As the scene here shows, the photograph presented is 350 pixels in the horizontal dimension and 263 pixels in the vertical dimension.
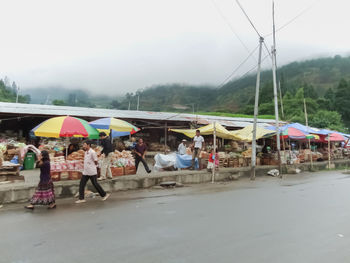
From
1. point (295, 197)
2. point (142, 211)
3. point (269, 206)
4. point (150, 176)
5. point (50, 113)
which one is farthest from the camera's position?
point (50, 113)

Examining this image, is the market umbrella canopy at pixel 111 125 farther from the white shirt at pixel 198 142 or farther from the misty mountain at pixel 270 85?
the misty mountain at pixel 270 85

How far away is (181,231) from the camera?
15.5ft

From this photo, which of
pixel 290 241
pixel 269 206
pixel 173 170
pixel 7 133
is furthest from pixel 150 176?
pixel 7 133

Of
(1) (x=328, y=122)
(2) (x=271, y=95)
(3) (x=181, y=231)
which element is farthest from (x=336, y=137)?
(2) (x=271, y=95)

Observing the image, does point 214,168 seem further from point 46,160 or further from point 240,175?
point 46,160

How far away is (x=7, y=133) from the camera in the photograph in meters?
15.4

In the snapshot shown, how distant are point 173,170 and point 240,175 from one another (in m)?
3.48

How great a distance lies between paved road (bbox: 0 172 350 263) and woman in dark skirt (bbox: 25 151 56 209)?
0.82ft

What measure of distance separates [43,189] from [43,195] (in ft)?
0.49

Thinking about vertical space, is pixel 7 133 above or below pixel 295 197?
above

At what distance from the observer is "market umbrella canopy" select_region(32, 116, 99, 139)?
807cm

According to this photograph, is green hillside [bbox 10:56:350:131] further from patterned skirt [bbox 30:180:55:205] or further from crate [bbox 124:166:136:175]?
patterned skirt [bbox 30:180:55:205]

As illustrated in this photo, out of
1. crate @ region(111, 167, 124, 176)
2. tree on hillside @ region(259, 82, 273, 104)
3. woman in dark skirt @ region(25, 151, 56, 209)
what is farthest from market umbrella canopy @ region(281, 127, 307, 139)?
tree on hillside @ region(259, 82, 273, 104)

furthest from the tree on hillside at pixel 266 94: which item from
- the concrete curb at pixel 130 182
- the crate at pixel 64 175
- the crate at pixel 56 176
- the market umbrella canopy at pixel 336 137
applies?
the crate at pixel 56 176
